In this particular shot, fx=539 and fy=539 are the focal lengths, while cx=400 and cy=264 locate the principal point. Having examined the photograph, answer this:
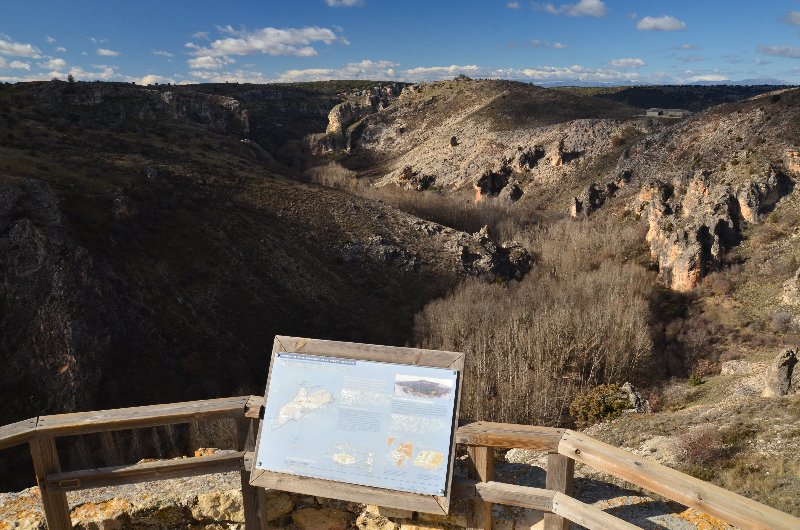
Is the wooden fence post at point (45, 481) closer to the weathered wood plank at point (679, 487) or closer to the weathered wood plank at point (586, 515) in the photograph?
the weathered wood plank at point (586, 515)

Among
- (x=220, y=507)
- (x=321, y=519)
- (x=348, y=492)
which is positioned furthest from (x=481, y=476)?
(x=220, y=507)

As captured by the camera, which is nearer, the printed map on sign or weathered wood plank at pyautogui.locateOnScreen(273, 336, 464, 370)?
the printed map on sign

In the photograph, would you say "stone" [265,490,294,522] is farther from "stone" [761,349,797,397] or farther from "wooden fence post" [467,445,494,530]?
"stone" [761,349,797,397]

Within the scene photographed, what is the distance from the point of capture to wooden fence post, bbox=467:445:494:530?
211 inches

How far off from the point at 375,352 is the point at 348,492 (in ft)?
4.40

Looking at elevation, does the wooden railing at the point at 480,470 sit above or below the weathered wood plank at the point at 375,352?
below

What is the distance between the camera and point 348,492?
5137mm

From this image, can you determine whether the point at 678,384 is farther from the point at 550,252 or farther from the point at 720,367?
the point at 550,252

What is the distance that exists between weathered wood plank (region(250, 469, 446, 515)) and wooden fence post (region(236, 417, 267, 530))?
20.4 inches

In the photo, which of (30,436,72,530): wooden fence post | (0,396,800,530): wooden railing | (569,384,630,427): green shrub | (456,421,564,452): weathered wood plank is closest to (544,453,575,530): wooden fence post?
(0,396,800,530): wooden railing

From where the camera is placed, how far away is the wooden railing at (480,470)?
452cm

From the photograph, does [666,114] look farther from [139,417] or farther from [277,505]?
[139,417]

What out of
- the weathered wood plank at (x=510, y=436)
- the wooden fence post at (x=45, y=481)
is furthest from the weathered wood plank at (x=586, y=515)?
the wooden fence post at (x=45, y=481)

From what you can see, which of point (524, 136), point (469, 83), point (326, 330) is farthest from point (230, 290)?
point (469, 83)
